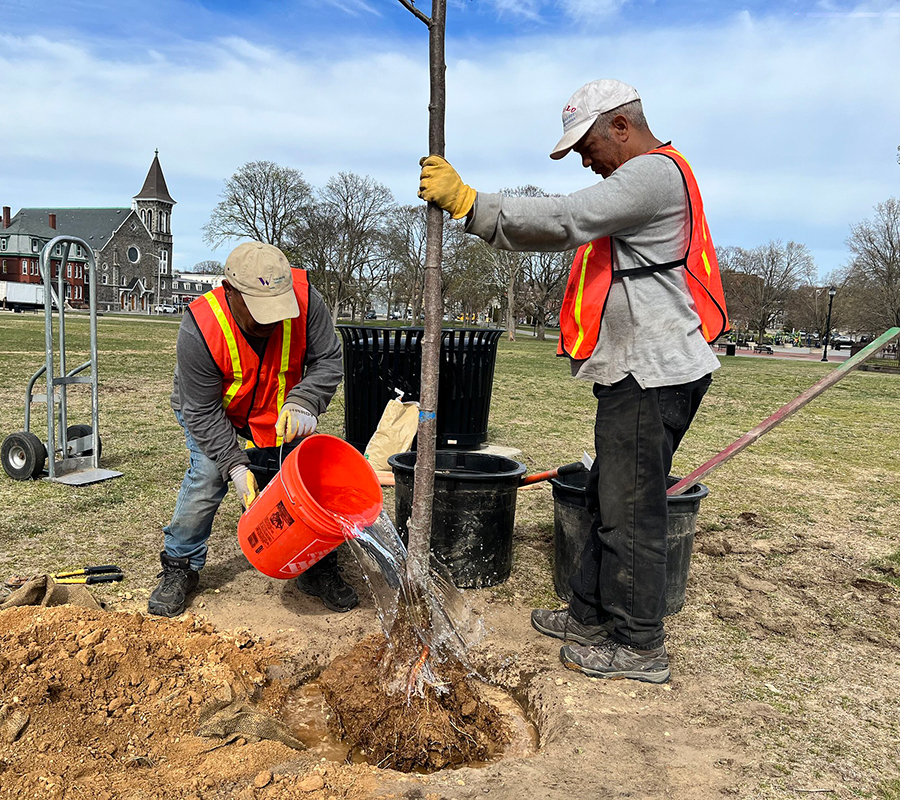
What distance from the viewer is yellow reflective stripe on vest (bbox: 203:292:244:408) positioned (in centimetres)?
308

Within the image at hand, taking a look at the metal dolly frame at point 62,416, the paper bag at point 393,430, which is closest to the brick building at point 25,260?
the metal dolly frame at point 62,416

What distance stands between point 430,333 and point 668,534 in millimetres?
1483

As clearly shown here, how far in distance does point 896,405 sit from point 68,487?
46.7 ft

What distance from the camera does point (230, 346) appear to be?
3.12 metres

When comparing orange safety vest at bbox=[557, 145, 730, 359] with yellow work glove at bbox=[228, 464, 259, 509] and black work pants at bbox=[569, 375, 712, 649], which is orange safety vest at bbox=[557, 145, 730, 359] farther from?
yellow work glove at bbox=[228, 464, 259, 509]

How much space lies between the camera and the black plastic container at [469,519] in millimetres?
3584

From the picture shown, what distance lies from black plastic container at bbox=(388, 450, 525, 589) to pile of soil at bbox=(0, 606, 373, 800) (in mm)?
999

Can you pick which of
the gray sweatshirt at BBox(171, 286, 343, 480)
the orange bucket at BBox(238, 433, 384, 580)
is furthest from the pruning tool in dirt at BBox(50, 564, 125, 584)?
the orange bucket at BBox(238, 433, 384, 580)

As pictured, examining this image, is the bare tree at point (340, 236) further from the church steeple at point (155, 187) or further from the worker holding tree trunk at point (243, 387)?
the church steeple at point (155, 187)


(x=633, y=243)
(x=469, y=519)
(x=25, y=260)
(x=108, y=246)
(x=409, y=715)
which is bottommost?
(x=409, y=715)

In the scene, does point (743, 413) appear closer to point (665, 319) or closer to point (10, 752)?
point (665, 319)

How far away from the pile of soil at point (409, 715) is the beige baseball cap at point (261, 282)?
1.37 meters

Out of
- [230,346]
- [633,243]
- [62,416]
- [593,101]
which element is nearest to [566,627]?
[633,243]

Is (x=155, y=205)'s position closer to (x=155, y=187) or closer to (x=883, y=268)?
(x=155, y=187)
